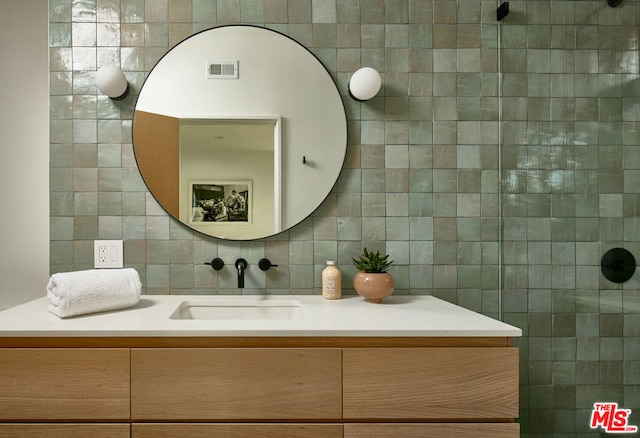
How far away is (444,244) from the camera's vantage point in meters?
1.87

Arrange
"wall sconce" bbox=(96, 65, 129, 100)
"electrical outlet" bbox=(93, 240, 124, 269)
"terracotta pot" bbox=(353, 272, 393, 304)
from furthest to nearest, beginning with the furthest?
1. "electrical outlet" bbox=(93, 240, 124, 269)
2. "wall sconce" bbox=(96, 65, 129, 100)
3. "terracotta pot" bbox=(353, 272, 393, 304)

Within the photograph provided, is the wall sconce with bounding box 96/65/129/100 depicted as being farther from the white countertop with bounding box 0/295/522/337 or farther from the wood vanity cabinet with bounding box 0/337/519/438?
the wood vanity cabinet with bounding box 0/337/519/438

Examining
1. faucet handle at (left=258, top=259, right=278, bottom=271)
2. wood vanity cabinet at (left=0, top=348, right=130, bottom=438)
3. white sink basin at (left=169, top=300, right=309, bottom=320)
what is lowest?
wood vanity cabinet at (left=0, top=348, right=130, bottom=438)

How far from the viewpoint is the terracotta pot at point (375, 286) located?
160cm

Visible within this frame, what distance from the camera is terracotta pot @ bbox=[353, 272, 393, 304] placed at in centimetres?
160

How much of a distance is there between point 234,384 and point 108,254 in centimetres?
90

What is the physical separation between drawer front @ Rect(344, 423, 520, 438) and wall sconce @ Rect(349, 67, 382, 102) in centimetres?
119

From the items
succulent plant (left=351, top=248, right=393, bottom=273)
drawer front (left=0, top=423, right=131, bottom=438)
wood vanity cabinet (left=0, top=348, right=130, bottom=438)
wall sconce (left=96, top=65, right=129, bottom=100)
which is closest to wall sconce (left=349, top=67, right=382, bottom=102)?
succulent plant (left=351, top=248, right=393, bottom=273)

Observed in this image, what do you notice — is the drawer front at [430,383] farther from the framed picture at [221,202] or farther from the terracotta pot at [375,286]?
the framed picture at [221,202]

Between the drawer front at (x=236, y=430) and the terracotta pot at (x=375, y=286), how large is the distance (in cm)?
49

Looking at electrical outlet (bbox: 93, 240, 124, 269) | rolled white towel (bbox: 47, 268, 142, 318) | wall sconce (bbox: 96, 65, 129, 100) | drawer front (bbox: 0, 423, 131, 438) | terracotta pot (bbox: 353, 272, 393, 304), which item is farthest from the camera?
electrical outlet (bbox: 93, 240, 124, 269)

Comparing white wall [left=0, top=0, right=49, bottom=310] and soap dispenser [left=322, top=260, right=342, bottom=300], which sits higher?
white wall [left=0, top=0, right=49, bottom=310]

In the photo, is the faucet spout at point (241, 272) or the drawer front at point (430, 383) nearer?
the drawer front at point (430, 383)

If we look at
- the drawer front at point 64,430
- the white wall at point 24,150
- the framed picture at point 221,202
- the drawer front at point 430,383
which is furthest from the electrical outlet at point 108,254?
the drawer front at point 430,383
